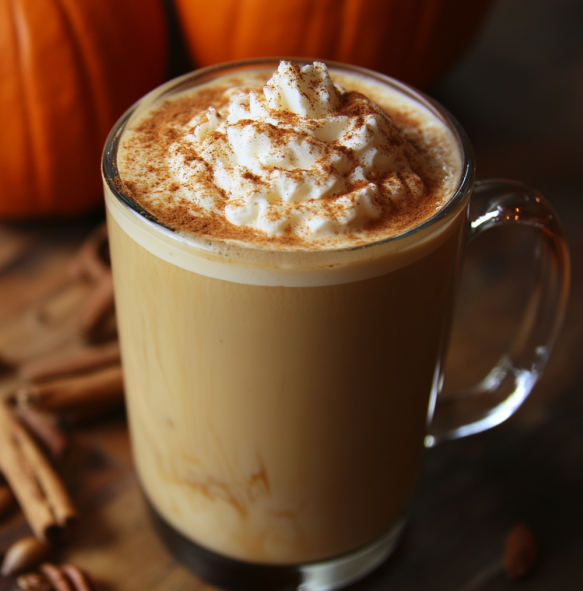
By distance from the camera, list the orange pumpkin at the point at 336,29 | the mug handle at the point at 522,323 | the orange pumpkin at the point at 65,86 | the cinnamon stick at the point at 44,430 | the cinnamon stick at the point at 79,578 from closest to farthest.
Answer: the mug handle at the point at 522,323
the cinnamon stick at the point at 79,578
the cinnamon stick at the point at 44,430
the orange pumpkin at the point at 65,86
the orange pumpkin at the point at 336,29

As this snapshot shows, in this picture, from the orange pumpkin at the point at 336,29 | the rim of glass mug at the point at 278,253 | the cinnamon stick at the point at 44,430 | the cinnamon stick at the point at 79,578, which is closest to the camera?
the rim of glass mug at the point at 278,253

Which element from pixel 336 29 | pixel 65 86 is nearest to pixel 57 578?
pixel 65 86

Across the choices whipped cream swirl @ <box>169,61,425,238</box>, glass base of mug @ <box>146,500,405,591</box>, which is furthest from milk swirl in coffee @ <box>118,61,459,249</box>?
glass base of mug @ <box>146,500,405,591</box>

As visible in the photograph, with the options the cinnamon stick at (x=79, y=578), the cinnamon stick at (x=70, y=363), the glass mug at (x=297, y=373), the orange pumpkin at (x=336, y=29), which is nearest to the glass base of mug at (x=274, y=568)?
the glass mug at (x=297, y=373)

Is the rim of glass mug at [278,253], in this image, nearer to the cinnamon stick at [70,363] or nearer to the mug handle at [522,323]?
the mug handle at [522,323]

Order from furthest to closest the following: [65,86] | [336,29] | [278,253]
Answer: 1. [336,29]
2. [65,86]
3. [278,253]

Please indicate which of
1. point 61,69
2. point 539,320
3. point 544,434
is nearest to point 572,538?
point 544,434

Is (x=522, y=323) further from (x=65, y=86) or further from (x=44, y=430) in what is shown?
(x=65, y=86)
